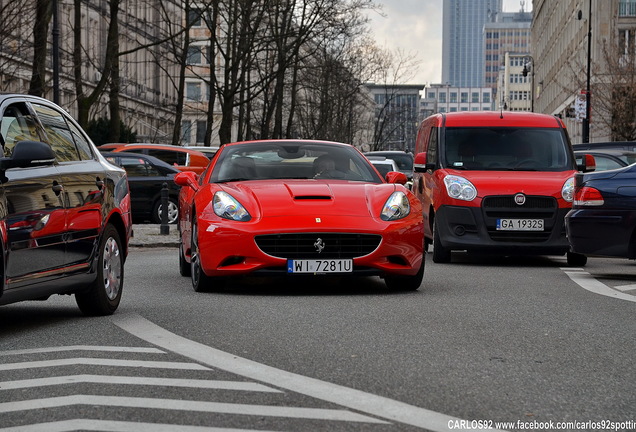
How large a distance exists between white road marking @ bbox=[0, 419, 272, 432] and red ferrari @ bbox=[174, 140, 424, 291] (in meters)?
5.77

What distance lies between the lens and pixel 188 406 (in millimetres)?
5383

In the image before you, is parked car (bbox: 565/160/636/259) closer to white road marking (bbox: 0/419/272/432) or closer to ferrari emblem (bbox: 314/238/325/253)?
ferrari emblem (bbox: 314/238/325/253)

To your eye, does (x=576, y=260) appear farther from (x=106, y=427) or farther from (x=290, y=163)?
(x=106, y=427)

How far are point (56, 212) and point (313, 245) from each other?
2996 mm

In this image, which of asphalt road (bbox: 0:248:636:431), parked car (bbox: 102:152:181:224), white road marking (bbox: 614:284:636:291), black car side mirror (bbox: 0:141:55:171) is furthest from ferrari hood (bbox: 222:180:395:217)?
parked car (bbox: 102:152:181:224)

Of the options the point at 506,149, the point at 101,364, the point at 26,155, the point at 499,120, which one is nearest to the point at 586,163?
the point at 506,149

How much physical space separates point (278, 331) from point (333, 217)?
115 inches

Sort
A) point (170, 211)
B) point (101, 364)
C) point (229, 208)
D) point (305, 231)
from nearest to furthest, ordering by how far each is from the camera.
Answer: point (101, 364), point (305, 231), point (229, 208), point (170, 211)

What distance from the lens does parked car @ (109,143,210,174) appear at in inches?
1176

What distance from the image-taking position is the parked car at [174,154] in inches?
1176

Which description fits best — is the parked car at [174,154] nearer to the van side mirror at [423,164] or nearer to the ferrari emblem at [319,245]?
the van side mirror at [423,164]

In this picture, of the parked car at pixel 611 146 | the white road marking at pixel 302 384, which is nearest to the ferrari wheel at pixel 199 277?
the white road marking at pixel 302 384

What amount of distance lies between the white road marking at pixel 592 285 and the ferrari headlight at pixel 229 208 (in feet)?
10.5

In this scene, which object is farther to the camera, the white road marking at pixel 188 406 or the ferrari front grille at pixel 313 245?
the ferrari front grille at pixel 313 245
